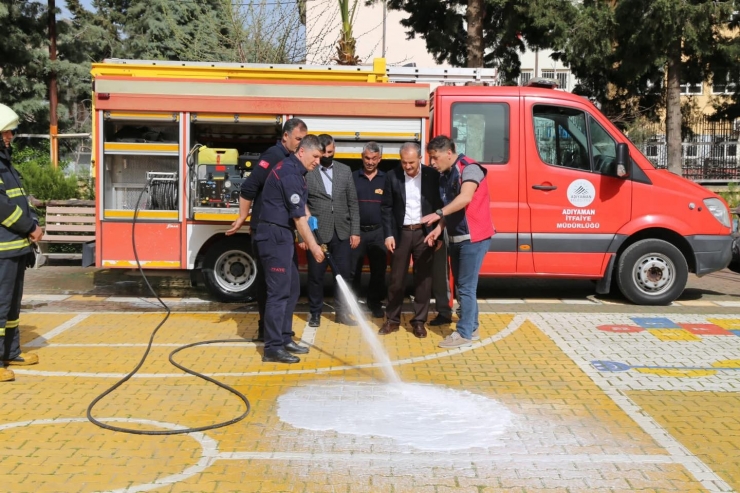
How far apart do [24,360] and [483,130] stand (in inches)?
222

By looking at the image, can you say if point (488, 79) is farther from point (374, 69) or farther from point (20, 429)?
point (20, 429)

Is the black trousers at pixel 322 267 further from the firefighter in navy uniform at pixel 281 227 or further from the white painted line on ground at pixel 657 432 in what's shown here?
Result: the white painted line on ground at pixel 657 432

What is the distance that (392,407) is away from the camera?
235 inches

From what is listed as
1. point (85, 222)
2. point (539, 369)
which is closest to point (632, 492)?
point (539, 369)

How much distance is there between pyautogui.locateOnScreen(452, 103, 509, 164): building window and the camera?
995 cm

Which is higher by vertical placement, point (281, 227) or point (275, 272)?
point (281, 227)

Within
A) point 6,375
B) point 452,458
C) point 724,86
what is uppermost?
point 724,86

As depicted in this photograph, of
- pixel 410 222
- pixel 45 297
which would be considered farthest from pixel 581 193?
pixel 45 297

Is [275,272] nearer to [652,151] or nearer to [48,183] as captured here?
[48,183]

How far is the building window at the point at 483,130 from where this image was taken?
9.95 m

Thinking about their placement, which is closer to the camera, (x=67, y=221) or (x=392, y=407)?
(x=392, y=407)

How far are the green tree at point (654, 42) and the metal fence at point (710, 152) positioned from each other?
382cm

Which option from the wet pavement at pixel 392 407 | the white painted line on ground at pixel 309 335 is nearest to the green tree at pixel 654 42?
the wet pavement at pixel 392 407

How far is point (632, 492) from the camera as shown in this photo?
14.7ft
